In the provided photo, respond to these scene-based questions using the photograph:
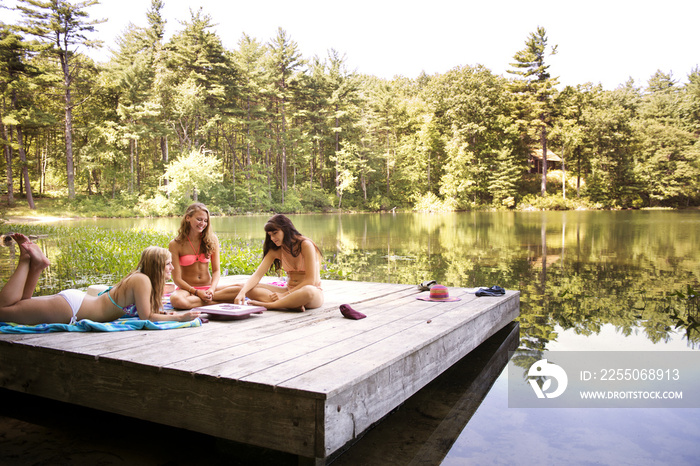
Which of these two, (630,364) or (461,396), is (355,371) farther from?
(630,364)

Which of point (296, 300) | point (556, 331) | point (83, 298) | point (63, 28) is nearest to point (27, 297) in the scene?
point (83, 298)

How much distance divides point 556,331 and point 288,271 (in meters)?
3.48

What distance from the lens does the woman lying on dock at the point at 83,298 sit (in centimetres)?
374

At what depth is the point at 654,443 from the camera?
11.1 ft

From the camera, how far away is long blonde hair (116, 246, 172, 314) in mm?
4004

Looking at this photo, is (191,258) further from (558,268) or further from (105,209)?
(105,209)

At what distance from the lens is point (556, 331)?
241 inches

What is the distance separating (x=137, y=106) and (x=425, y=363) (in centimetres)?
3673

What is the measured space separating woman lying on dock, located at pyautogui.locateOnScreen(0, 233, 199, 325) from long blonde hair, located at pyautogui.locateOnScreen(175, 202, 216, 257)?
1083 mm

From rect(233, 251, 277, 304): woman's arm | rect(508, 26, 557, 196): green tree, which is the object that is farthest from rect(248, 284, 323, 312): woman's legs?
rect(508, 26, 557, 196): green tree

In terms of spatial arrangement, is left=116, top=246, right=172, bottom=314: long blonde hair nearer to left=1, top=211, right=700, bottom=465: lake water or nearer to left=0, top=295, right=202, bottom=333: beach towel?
left=0, top=295, right=202, bottom=333: beach towel

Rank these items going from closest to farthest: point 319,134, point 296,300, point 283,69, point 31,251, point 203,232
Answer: point 31,251 → point 296,300 → point 203,232 → point 283,69 → point 319,134

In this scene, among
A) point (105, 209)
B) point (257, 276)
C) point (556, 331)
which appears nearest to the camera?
point (257, 276)

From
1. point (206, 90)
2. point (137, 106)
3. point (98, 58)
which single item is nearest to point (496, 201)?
point (206, 90)
